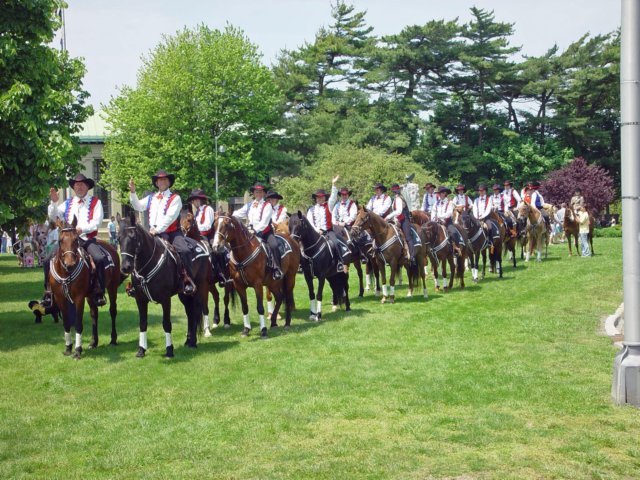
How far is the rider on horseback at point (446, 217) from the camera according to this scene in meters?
22.5

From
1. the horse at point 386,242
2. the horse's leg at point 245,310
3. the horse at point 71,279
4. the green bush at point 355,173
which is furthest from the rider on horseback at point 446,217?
the green bush at point 355,173

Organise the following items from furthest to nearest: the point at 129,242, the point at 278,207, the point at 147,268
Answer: the point at 278,207, the point at 147,268, the point at 129,242

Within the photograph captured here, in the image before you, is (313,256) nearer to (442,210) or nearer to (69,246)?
(69,246)

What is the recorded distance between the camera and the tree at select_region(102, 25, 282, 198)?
5538cm

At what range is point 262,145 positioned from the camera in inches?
2307

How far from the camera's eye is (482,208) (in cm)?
2583

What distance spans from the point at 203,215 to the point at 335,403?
7.69 m

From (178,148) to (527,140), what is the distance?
29869 mm

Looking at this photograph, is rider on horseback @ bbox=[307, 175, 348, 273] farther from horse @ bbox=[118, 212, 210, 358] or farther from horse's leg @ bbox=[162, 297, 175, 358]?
horse's leg @ bbox=[162, 297, 175, 358]

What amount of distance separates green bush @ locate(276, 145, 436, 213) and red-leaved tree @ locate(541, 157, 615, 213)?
869cm

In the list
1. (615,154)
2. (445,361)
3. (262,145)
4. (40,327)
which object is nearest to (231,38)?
(262,145)

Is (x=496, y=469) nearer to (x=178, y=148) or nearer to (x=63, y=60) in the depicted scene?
(x=63, y=60)

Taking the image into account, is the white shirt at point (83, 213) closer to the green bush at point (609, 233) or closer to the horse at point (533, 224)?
the horse at point (533, 224)

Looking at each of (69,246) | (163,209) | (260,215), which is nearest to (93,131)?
(260,215)
